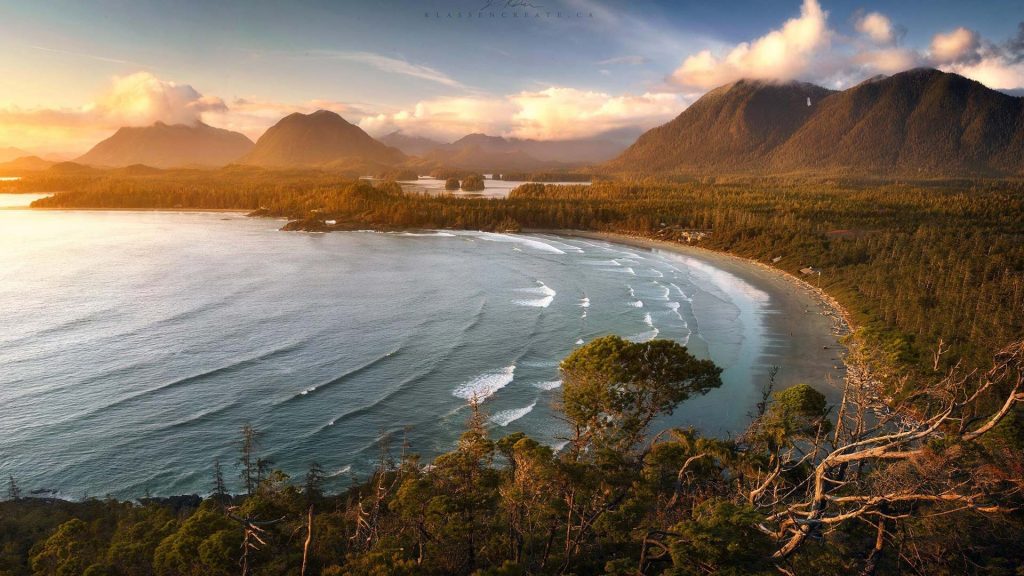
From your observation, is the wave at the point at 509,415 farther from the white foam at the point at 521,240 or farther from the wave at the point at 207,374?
the white foam at the point at 521,240

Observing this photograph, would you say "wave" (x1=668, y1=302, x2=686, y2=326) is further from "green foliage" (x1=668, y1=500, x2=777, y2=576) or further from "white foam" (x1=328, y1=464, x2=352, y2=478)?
"green foliage" (x1=668, y1=500, x2=777, y2=576)

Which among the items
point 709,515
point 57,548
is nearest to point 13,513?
→ point 57,548

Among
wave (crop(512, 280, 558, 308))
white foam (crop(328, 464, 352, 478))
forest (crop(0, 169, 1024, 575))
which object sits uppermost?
forest (crop(0, 169, 1024, 575))

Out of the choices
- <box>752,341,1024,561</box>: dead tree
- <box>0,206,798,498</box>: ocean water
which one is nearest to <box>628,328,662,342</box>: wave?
<box>0,206,798,498</box>: ocean water

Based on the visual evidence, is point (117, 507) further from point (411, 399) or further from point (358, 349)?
point (358, 349)

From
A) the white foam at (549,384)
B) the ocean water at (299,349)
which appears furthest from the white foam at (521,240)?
the white foam at (549,384)

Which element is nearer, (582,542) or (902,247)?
(582,542)
